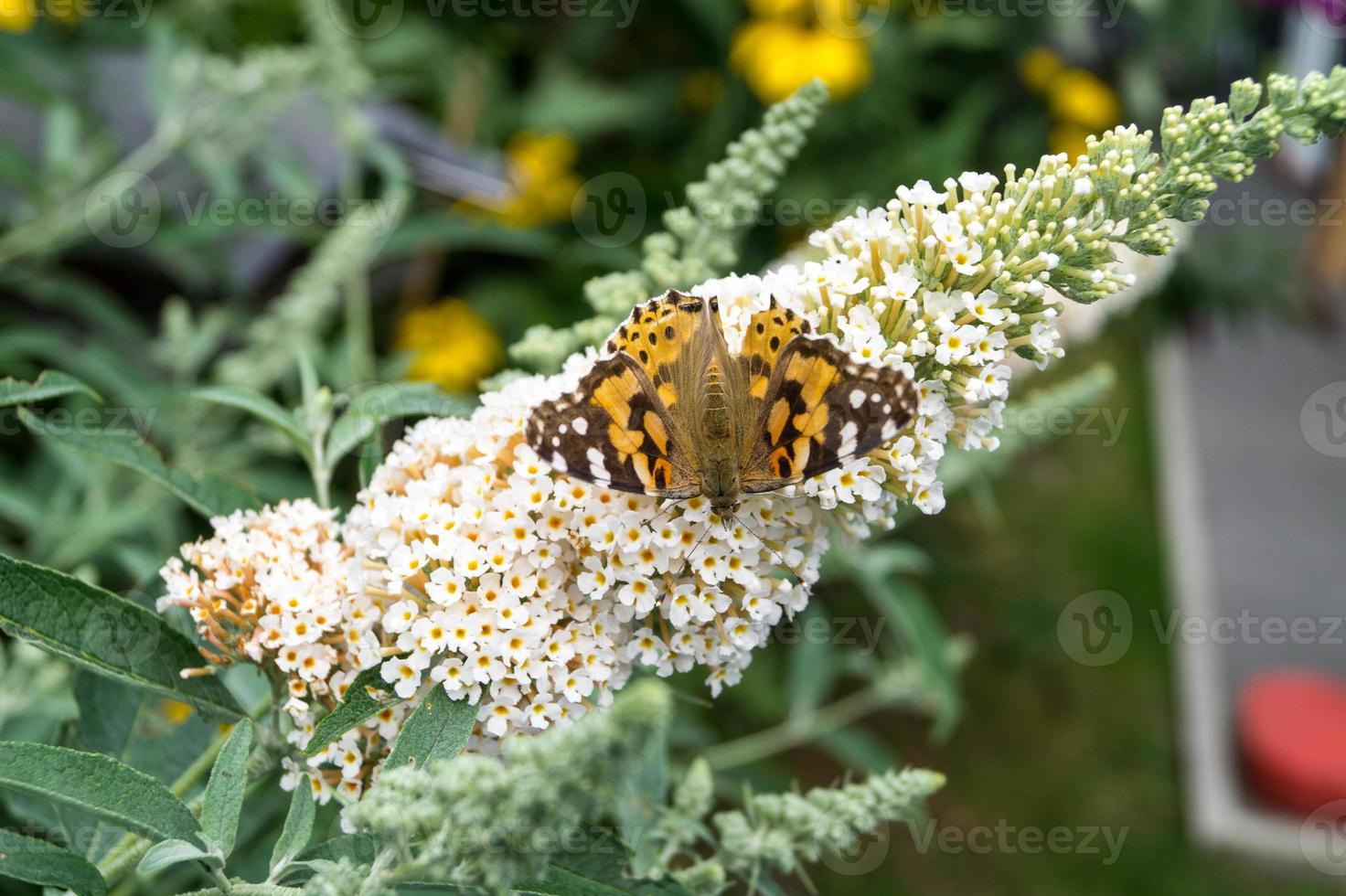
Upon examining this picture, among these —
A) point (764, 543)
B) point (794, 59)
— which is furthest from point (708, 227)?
point (794, 59)

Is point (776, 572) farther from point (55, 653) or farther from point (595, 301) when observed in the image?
point (55, 653)

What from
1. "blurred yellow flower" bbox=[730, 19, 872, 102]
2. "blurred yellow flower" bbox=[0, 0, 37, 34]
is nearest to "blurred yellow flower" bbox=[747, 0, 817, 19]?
"blurred yellow flower" bbox=[730, 19, 872, 102]

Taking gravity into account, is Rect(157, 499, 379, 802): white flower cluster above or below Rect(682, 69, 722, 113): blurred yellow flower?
below

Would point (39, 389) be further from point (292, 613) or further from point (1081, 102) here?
point (1081, 102)

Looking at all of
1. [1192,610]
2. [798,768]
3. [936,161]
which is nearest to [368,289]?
[936,161]

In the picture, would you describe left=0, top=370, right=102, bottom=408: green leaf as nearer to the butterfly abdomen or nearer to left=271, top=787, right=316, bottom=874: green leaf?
left=271, top=787, right=316, bottom=874: green leaf

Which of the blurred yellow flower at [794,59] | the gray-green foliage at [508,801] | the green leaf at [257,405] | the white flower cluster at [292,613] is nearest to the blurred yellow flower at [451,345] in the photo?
the blurred yellow flower at [794,59]

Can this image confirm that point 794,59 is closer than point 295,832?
No
